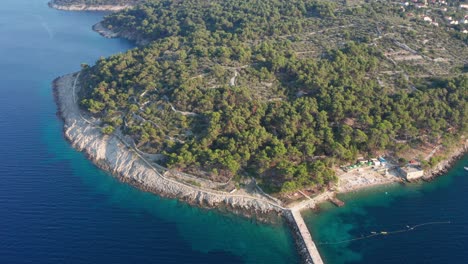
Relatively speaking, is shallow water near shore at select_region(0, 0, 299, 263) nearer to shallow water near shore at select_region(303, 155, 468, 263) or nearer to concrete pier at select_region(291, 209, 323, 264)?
concrete pier at select_region(291, 209, 323, 264)

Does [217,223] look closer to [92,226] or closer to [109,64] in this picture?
[92,226]

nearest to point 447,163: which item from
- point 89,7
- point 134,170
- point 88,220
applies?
point 134,170

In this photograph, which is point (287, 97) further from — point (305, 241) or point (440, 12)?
point (440, 12)

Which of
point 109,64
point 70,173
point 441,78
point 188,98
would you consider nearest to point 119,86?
point 109,64

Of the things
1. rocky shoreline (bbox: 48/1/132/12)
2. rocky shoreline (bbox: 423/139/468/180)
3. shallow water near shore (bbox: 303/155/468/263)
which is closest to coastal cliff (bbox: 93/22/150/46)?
rocky shoreline (bbox: 48/1/132/12)

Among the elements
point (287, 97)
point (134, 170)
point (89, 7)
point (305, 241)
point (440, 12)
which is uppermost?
point (440, 12)

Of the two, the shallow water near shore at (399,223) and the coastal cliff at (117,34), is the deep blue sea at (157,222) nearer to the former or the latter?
the shallow water near shore at (399,223)
